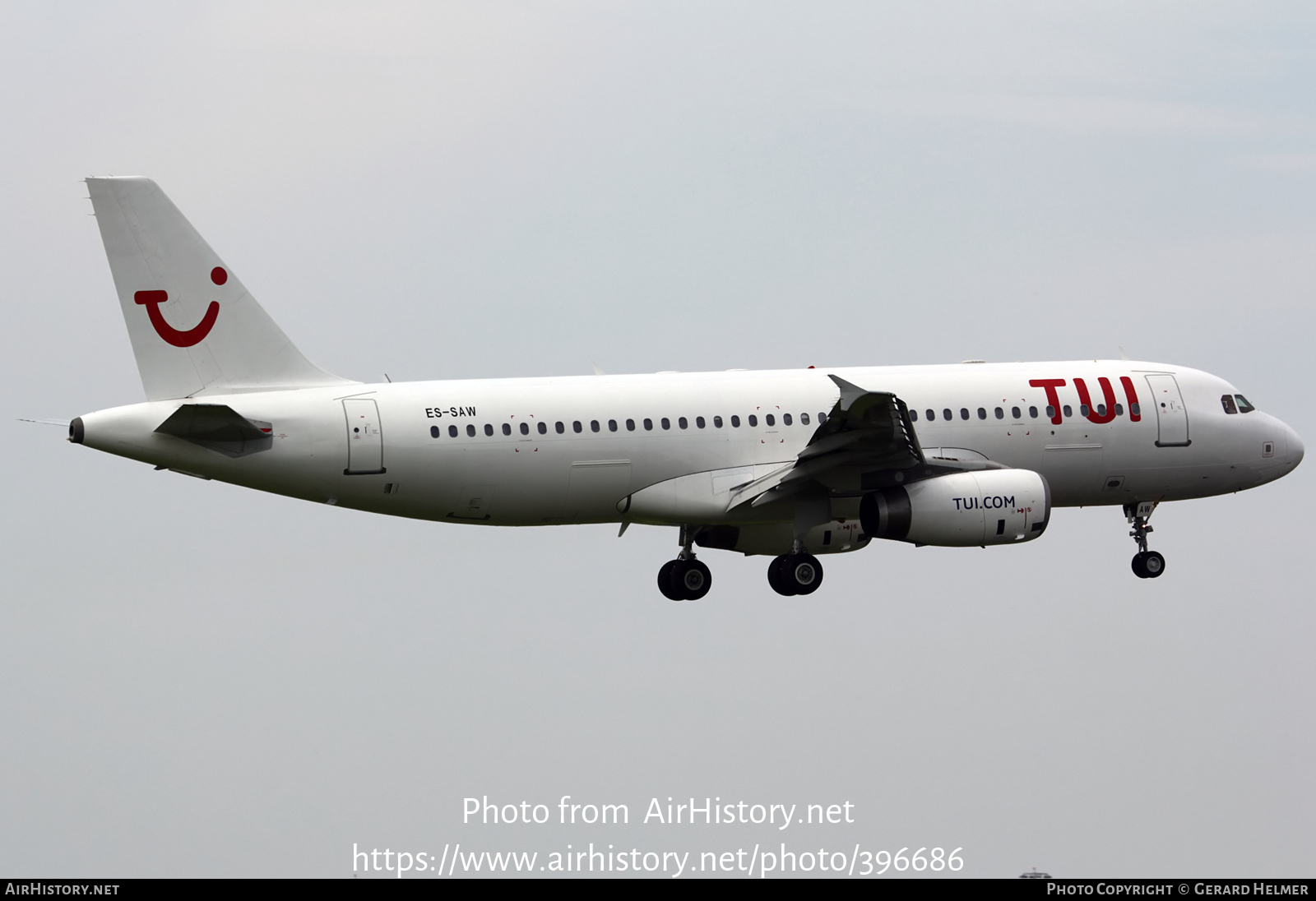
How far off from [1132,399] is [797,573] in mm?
9032

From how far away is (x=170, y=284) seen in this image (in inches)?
1521

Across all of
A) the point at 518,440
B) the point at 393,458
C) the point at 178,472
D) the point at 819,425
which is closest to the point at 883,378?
the point at 819,425

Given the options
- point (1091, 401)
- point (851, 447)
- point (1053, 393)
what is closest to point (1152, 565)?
point (1091, 401)

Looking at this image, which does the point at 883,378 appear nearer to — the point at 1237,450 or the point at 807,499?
the point at 807,499

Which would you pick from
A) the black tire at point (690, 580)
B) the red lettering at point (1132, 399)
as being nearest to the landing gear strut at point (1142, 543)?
the red lettering at point (1132, 399)

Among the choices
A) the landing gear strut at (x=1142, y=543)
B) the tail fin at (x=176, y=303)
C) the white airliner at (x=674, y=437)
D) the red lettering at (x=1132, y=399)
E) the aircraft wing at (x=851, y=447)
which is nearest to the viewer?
the tail fin at (x=176, y=303)

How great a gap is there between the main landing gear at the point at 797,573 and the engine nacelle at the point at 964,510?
96.7 inches

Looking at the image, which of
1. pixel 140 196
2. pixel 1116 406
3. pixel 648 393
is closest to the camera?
pixel 140 196

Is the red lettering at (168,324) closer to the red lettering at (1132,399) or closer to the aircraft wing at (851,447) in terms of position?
the aircraft wing at (851,447)

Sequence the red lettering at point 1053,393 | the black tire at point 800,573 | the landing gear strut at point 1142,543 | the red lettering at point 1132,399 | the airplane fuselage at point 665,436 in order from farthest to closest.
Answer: the landing gear strut at point 1142,543 < the red lettering at point 1132,399 < the red lettering at point 1053,393 < the black tire at point 800,573 < the airplane fuselage at point 665,436

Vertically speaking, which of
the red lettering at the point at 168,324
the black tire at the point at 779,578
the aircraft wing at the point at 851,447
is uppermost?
the red lettering at the point at 168,324

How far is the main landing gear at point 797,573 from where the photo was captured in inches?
1686

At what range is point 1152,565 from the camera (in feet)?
152

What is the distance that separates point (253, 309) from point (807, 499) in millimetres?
12475
